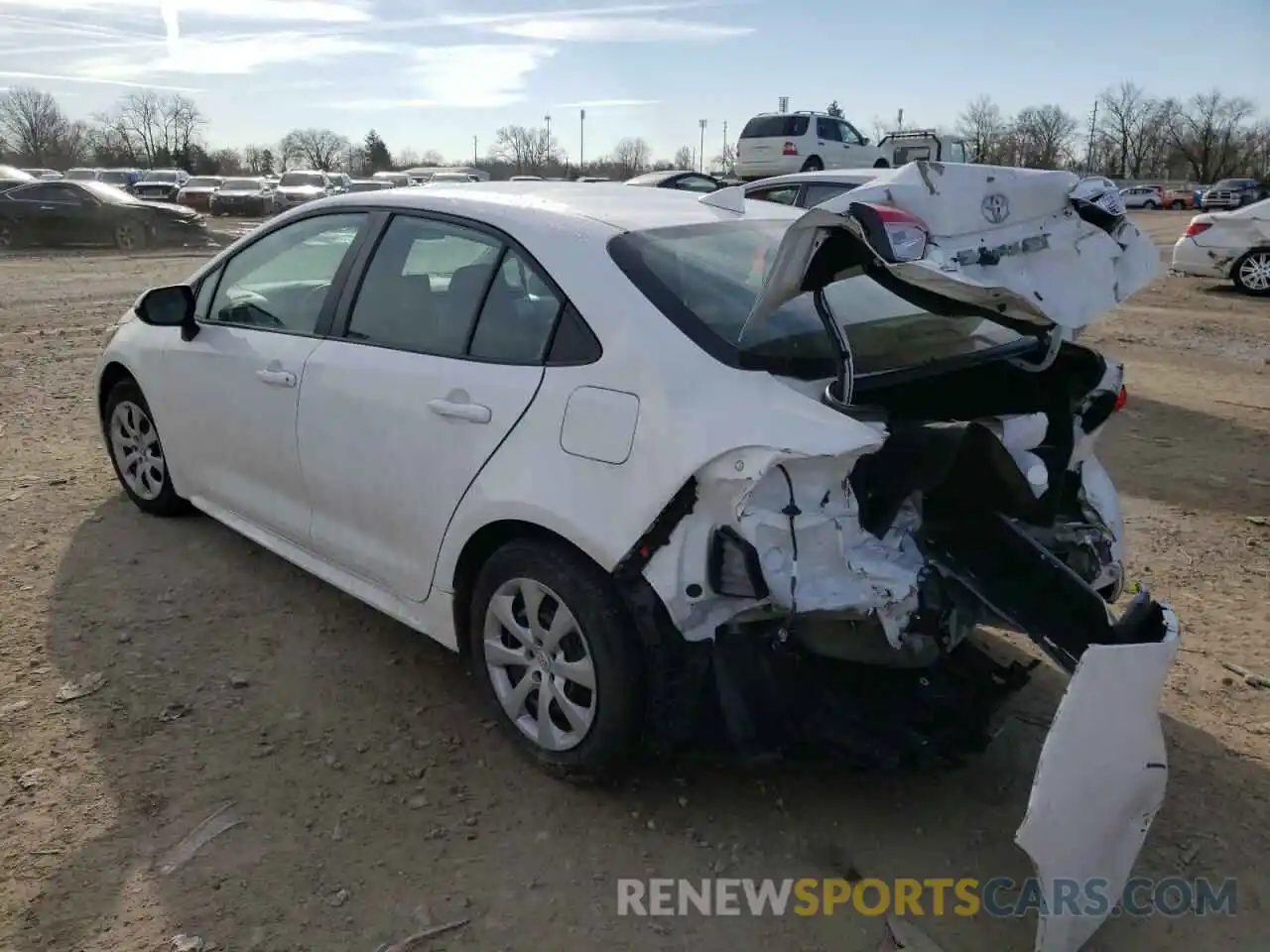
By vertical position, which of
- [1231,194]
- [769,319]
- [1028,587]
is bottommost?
[1028,587]

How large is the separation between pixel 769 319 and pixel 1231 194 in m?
61.7

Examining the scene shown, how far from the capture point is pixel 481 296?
10.6 feet

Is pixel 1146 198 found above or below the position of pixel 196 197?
above

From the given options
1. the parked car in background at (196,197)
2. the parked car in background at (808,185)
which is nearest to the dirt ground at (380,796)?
the parked car in background at (808,185)

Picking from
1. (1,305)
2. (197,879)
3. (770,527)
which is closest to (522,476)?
(770,527)

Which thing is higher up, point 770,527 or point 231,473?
point 770,527

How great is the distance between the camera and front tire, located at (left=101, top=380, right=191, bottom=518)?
4.83 meters

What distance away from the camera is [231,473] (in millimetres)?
4207

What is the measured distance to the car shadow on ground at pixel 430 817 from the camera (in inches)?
100.0

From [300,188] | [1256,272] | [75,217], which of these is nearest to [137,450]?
[1256,272]

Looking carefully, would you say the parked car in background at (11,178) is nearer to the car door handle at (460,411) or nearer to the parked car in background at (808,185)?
the parked car in background at (808,185)

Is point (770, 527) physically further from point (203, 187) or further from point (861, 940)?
point (203, 187)

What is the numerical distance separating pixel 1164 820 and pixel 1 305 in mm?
13554

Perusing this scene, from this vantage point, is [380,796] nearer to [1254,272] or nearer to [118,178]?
[1254,272]
